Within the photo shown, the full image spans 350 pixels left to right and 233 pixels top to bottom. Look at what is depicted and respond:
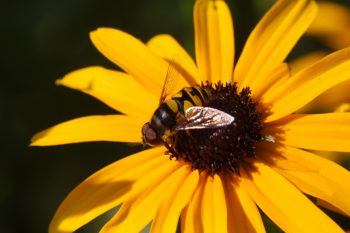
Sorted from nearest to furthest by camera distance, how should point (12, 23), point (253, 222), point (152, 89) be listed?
1. point (253, 222)
2. point (152, 89)
3. point (12, 23)

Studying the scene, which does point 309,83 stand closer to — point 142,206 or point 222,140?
point 222,140

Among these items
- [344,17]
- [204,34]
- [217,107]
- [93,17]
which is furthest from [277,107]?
[93,17]

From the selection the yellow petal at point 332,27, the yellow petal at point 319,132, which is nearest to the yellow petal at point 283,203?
the yellow petal at point 319,132

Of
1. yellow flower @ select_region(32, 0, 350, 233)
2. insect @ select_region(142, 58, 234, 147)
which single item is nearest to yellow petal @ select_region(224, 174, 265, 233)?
yellow flower @ select_region(32, 0, 350, 233)

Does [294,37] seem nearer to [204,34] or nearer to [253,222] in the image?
[204,34]

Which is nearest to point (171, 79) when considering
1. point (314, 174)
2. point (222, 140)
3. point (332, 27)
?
point (222, 140)

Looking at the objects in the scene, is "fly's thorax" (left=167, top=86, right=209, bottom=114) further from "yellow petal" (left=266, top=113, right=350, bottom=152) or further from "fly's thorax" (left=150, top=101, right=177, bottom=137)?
"yellow petal" (left=266, top=113, right=350, bottom=152)

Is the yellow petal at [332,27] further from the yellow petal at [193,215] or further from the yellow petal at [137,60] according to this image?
the yellow petal at [193,215]
